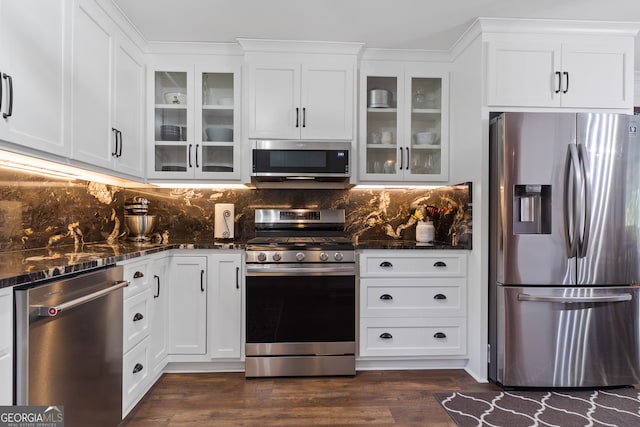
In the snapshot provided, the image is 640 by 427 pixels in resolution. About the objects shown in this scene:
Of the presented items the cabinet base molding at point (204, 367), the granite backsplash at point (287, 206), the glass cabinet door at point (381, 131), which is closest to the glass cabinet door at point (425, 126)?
the glass cabinet door at point (381, 131)

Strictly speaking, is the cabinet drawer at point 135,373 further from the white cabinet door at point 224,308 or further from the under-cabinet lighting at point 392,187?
the under-cabinet lighting at point 392,187

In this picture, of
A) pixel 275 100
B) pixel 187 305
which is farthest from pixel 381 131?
pixel 187 305

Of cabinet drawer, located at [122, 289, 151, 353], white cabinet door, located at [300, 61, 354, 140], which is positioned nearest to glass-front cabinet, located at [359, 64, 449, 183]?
white cabinet door, located at [300, 61, 354, 140]

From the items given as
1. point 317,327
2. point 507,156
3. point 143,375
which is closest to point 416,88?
point 507,156

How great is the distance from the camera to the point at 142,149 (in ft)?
9.26

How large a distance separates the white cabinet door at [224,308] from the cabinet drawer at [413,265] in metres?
0.90

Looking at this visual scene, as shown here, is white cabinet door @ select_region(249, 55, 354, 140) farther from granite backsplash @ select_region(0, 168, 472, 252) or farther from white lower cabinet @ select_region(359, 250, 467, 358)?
white lower cabinet @ select_region(359, 250, 467, 358)

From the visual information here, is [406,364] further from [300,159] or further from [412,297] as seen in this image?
[300,159]

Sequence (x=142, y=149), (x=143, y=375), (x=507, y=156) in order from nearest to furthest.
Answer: (x=143, y=375) < (x=507, y=156) < (x=142, y=149)

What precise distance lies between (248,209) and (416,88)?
5.57 feet

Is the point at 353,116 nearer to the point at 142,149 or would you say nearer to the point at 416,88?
the point at 416,88

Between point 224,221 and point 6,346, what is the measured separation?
6.13 ft

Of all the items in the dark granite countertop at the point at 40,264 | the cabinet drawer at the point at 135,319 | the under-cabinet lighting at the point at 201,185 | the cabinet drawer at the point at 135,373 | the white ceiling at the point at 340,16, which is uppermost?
the white ceiling at the point at 340,16

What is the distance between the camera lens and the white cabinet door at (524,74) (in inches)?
99.7
